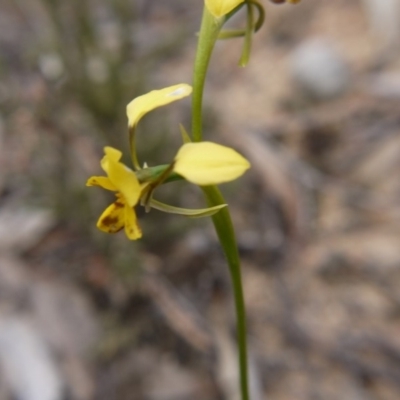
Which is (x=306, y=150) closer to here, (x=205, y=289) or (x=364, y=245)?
(x=364, y=245)

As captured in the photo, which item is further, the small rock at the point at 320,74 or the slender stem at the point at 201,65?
the small rock at the point at 320,74

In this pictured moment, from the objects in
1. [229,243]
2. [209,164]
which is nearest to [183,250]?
[229,243]

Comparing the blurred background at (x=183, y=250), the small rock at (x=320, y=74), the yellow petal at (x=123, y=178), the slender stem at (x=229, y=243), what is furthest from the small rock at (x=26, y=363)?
the small rock at (x=320, y=74)

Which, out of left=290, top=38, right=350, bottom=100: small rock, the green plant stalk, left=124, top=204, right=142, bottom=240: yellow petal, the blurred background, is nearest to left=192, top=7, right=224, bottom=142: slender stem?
the green plant stalk

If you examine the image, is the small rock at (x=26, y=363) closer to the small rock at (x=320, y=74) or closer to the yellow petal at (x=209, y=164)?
the yellow petal at (x=209, y=164)

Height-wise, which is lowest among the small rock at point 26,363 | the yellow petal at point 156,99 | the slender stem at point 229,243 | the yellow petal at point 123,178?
the small rock at point 26,363

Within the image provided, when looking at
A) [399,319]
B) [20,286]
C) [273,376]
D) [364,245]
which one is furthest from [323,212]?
[20,286]

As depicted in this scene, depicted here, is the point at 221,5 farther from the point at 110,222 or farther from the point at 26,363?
the point at 26,363
